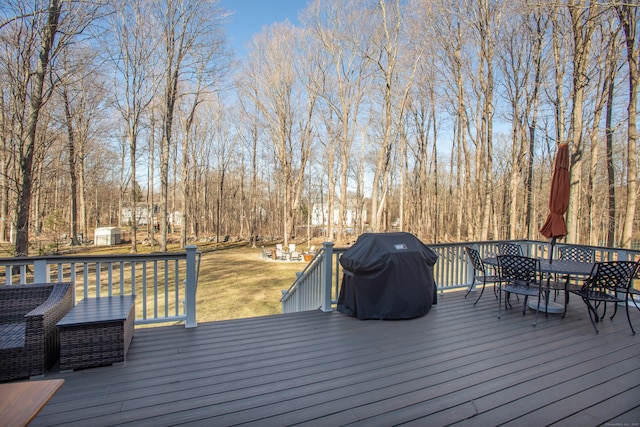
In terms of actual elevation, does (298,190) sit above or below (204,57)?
below

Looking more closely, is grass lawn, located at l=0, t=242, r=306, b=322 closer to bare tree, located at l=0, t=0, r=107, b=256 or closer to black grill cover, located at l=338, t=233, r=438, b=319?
bare tree, located at l=0, t=0, r=107, b=256

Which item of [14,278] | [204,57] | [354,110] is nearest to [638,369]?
[14,278]

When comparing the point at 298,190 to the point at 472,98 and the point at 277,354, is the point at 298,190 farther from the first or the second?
the point at 277,354

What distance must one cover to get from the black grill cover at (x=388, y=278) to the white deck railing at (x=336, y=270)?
1.11 ft

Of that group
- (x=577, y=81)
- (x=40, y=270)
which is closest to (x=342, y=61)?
(x=577, y=81)

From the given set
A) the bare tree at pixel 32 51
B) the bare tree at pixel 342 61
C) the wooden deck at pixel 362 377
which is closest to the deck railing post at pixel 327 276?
the wooden deck at pixel 362 377

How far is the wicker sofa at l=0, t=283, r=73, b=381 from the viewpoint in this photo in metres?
2.32

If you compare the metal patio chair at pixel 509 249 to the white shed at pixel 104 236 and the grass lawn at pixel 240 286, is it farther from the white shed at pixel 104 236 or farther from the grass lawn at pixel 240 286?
the white shed at pixel 104 236

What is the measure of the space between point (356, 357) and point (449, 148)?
2149 centimetres

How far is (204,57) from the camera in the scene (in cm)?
1598

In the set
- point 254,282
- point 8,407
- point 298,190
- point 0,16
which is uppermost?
point 0,16

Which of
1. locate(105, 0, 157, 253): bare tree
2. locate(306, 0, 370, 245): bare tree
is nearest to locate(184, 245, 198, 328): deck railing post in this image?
locate(306, 0, 370, 245): bare tree

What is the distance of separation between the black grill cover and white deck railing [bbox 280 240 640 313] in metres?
0.34

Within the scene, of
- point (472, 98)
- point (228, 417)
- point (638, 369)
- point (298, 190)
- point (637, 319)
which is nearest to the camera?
point (228, 417)
